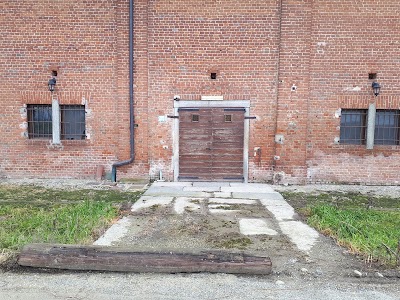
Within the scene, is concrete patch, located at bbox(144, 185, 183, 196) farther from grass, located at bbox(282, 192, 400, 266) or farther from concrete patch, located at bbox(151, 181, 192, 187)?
grass, located at bbox(282, 192, 400, 266)

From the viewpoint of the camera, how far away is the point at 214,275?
3.70m

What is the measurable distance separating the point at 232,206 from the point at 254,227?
4.27 ft

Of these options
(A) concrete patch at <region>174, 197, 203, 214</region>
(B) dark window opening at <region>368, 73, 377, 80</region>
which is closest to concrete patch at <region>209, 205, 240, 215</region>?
(A) concrete patch at <region>174, 197, 203, 214</region>

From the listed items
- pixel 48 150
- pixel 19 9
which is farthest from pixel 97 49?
pixel 48 150

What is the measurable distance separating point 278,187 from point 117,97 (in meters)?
4.99

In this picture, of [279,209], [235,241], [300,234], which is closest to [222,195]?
[279,209]

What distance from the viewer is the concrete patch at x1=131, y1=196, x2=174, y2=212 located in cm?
662

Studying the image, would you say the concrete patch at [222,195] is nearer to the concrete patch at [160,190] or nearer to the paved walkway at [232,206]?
the paved walkway at [232,206]

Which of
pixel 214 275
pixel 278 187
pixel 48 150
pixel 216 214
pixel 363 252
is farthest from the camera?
pixel 48 150

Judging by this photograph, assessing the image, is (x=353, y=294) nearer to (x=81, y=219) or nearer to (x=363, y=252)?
(x=363, y=252)

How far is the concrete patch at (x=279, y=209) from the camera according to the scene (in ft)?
19.7

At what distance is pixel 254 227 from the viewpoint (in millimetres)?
5352

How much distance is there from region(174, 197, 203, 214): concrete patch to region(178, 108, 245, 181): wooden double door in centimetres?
195

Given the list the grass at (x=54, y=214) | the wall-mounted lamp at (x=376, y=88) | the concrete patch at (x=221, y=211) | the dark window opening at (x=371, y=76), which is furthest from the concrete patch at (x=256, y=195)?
the dark window opening at (x=371, y=76)
